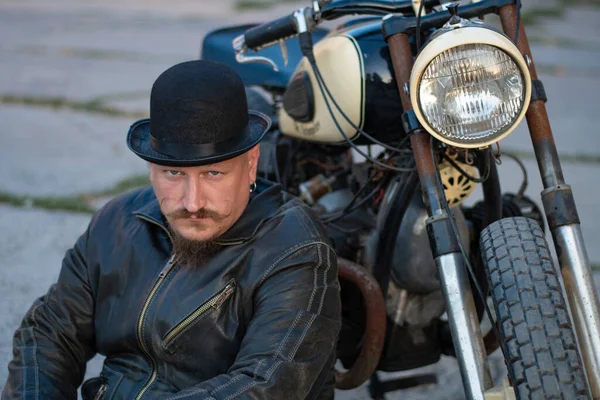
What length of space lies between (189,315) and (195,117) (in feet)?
1.56

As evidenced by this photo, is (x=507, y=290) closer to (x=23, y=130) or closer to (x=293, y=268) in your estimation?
(x=293, y=268)

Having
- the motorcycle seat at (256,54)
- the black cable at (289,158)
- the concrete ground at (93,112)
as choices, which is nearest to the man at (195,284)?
the black cable at (289,158)

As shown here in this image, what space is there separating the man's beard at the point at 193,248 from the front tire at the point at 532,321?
0.66 m

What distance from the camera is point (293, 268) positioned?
208 centimetres

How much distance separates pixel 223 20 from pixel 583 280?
9.45 meters

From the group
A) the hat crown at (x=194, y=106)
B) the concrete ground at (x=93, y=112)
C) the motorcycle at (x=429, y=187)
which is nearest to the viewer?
the motorcycle at (x=429, y=187)

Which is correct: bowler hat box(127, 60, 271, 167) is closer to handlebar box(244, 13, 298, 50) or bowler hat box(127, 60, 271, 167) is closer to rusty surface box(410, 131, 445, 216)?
rusty surface box(410, 131, 445, 216)

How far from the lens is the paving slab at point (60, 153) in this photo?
5.13 m

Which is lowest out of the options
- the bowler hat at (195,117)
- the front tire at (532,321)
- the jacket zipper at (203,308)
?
the front tire at (532,321)

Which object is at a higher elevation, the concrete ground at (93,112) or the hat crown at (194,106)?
the concrete ground at (93,112)

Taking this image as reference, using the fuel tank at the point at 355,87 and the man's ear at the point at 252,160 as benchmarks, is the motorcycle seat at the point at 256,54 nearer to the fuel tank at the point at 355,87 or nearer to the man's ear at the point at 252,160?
the fuel tank at the point at 355,87

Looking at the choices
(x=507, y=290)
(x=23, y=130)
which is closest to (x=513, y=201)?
(x=507, y=290)

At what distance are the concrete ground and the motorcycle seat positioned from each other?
120 centimetres

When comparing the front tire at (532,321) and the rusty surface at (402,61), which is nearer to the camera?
the front tire at (532,321)
